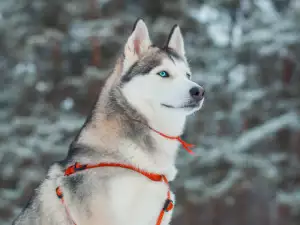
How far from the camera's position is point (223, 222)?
1138 cm

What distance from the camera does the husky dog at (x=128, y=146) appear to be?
218cm

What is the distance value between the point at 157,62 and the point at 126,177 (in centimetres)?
79

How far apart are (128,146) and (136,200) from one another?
328mm

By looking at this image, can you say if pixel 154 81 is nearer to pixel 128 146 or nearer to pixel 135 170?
pixel 128 146

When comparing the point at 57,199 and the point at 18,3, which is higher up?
the point at 57,199

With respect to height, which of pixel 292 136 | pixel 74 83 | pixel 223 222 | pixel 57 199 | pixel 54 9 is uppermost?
pixel 57 199

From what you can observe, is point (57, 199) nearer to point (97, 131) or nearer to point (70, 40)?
point (97, 131)

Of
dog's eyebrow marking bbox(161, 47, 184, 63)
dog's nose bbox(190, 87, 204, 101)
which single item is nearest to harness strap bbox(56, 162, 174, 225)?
dog's nose bbox(190, 87, 204, 101)

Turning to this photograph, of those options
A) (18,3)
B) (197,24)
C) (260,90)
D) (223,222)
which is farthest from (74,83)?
(223,222)

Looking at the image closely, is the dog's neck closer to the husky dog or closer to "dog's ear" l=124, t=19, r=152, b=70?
the husky dog

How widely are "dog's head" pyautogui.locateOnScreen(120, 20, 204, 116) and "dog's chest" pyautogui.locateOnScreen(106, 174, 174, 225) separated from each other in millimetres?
477

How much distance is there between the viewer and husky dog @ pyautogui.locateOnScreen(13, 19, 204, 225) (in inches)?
85.7

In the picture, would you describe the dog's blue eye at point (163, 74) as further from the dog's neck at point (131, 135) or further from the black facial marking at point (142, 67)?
the dog's neck at point (131, 135)

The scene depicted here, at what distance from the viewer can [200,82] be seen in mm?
9930
